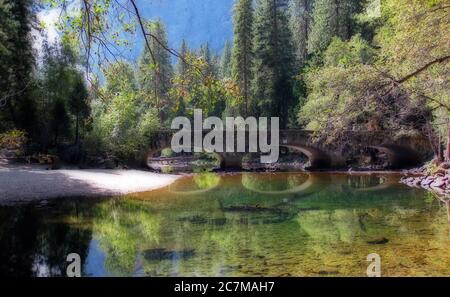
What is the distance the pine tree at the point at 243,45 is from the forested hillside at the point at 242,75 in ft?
0.33

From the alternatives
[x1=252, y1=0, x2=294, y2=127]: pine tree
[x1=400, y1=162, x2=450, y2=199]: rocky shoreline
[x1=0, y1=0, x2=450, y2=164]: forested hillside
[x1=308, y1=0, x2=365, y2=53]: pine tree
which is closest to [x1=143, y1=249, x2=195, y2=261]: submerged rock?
[x1=0, y1=0, x2=450, y2=164]: forested hillside

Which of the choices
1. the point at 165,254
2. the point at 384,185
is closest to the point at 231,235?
the point at 165,254

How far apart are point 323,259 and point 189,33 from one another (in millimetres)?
159695

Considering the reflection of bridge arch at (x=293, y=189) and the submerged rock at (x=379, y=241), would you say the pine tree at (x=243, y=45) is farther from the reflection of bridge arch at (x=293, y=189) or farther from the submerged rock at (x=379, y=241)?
the submerged rock at (x=379, y=241)

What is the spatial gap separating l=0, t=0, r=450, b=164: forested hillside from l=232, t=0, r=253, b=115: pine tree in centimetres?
10

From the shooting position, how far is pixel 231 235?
1216 centimetres

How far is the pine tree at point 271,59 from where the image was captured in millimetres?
44250

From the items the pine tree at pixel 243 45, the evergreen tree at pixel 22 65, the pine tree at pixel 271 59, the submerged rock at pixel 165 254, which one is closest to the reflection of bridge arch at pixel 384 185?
the submerged rock at pixel 165 254

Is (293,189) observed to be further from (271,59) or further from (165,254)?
(271,59)

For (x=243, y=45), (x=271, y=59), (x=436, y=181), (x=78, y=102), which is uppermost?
(x=243, y=45)

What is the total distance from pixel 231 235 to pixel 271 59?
34266mm

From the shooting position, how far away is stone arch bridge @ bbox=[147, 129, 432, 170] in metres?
32.7

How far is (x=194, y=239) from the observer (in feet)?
38.1

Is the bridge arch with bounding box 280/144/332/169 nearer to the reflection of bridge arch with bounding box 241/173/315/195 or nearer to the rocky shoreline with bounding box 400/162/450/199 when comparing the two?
the reflection of bridge arch with bounding box 241/173/315/195
